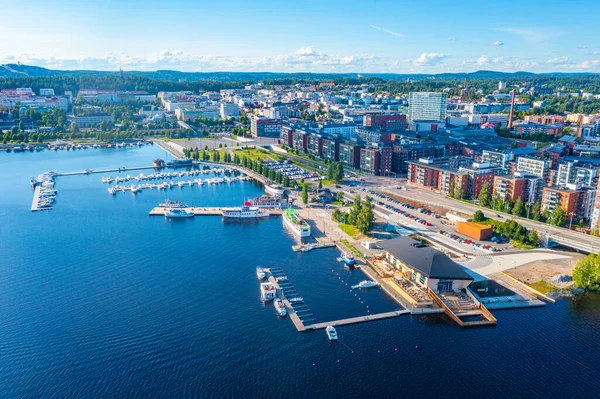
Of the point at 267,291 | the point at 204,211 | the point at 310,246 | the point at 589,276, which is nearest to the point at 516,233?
the point at 589,276

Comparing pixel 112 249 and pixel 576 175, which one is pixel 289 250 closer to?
pixel 112 249

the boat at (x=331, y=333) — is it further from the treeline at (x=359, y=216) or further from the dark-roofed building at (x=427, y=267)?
the treeline at (x=359, y=216)

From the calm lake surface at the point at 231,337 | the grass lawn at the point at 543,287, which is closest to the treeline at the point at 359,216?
the calm lake surface at the point at 231,337

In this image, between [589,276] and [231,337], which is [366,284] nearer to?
[231,337]

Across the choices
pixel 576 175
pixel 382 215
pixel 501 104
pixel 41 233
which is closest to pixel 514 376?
pixel 382 215

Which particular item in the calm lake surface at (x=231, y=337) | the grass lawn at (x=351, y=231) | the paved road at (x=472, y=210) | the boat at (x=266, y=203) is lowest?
the calm lake surface at (x=231, y=337)

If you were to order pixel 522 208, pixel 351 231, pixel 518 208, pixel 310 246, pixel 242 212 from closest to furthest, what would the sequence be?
pixel 310 246, pixel 351 231, pixel 518 208, pixel 522 208, pixel 242 212
